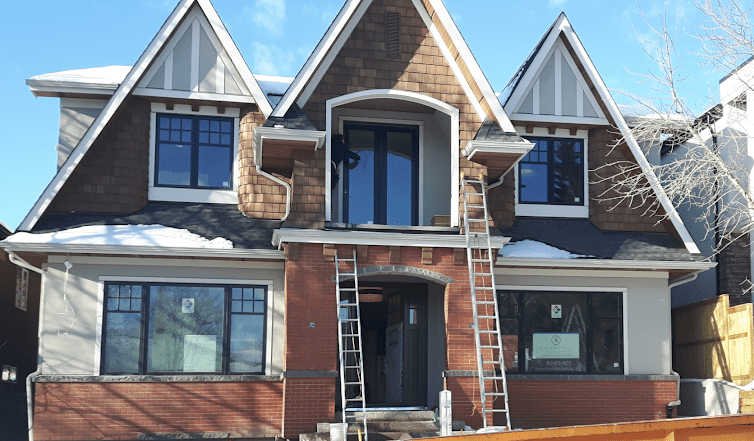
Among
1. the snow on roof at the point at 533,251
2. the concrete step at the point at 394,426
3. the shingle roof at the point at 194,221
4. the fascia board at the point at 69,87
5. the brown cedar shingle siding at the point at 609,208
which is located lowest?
the concrete step at the point at 394,426

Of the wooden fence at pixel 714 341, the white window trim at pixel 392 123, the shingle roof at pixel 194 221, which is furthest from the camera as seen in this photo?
the white window trim at pixel 392 123

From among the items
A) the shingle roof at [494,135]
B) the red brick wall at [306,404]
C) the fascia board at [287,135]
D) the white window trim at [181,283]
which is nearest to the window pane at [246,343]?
the white window trim at [181,283]

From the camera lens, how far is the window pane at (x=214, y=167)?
16938 millimetres

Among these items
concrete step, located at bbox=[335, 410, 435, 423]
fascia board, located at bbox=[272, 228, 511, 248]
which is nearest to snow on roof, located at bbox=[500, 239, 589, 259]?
fascia board, located at bbox=[272, 228, 511, 248]

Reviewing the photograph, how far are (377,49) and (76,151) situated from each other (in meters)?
6.12

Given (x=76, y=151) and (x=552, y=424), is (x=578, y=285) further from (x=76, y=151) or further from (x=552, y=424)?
(x=76, y=151)

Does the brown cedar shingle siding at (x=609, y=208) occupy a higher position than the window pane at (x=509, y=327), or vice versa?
the brown cedar shingle siding at (x=609, y=208)

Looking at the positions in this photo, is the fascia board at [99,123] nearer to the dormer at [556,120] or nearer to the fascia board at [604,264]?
the dormer at [556,120]

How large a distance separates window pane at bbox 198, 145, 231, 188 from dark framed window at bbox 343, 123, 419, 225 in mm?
2544

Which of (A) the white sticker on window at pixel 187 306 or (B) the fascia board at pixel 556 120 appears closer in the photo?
(A) the white sticker on window at pixel 187 306

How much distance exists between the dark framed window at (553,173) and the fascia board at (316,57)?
5.18 m

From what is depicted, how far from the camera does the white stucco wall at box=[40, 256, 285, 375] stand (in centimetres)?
1502

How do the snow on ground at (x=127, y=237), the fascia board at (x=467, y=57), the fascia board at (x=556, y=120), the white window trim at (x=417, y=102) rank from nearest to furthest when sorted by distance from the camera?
the snow on ground at (x=127, y=237) < the white window trim at (x=417, y=102) < the fascia board at (x=467, y=57) < the fascia board at (x=556, y=120)

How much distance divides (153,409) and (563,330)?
27.2 feet
